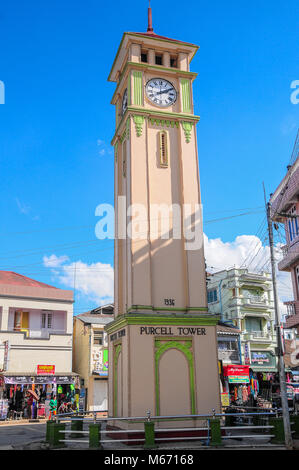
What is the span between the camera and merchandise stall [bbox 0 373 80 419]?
123ft

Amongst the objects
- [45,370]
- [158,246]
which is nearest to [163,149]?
[158,246]

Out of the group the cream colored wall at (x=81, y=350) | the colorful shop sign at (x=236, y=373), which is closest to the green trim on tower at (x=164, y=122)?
the cream colored wall at (x=81, y=350)

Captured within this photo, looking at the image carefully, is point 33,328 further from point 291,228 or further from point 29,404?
point 291,228

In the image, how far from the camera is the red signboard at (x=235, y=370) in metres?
48.0

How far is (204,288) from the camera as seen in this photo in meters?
23.3

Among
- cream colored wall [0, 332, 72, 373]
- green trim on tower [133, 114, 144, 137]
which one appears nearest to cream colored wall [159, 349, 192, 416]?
green trim on tower [133, 114, 144, 137]

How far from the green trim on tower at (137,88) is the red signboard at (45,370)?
84.0ft

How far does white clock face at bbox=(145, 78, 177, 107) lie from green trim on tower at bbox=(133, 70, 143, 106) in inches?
18.9

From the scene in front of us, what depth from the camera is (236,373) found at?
4819 centimetres

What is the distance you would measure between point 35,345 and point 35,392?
157 inches

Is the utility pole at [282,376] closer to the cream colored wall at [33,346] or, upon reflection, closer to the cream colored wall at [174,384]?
the cream colored wall at [174,384]
